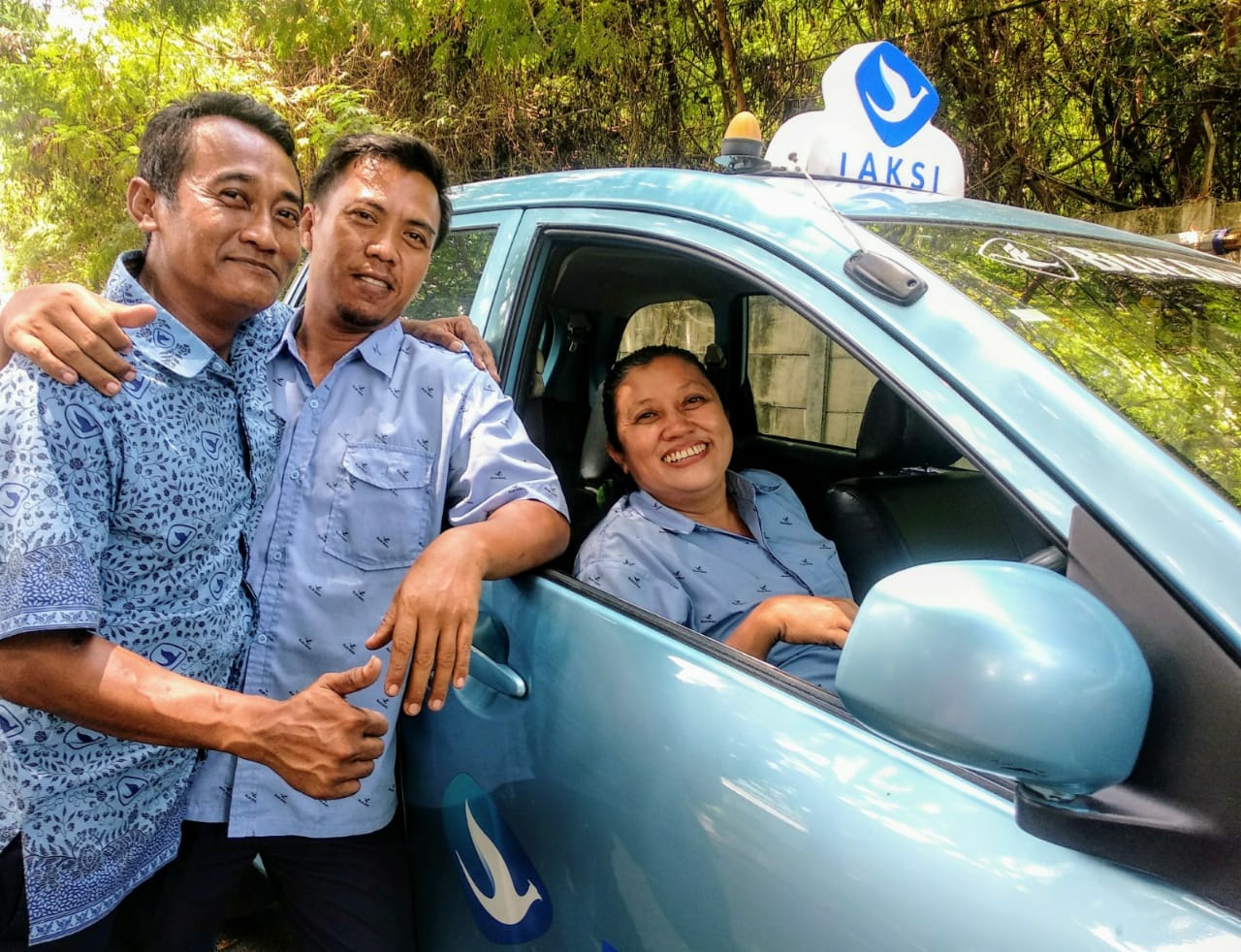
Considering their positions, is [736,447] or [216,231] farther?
[736,447]

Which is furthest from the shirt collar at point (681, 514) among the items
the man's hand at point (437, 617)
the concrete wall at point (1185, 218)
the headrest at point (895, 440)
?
the concrete wall at point (1185, 218)

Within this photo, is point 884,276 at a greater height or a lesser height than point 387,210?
lesser

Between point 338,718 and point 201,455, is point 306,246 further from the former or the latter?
point 338,718

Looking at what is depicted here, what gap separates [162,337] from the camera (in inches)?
54.5

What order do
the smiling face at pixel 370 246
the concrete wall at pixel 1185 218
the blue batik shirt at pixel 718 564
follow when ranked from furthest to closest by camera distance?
the concrete wall at pixel 1185 218
the smiling face at pixel 370 246
the blue batik shirt at pixel 718 564

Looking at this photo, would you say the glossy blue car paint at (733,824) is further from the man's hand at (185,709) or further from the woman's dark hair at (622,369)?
the woman's dark hair at (622,369)

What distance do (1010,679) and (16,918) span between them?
1.39 metres

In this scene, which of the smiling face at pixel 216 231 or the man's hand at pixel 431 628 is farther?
the smiling face at pixel 216 231

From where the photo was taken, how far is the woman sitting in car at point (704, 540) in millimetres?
1549

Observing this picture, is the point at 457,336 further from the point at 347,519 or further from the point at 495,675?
the point at 495,675

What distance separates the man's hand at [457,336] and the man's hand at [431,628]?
557 millimetres

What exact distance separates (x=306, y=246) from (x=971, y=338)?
1384mm

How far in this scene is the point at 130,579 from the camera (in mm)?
1302

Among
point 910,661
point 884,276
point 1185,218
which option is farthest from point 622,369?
point 1185,218
